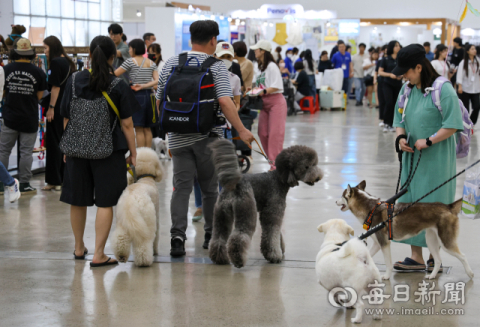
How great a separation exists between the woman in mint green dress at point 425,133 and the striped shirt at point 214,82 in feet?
3.65

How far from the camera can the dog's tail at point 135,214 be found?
12.0ft

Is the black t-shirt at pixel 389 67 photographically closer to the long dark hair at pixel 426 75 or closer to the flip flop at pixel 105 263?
the long dark hair at pixel 426 75

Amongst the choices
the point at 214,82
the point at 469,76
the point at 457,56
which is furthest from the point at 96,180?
the point at 457,56

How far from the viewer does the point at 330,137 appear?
35.0 feet

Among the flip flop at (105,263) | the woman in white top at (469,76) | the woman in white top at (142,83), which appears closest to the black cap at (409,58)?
the flip flop at (105,263)

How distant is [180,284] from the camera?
3.48 m

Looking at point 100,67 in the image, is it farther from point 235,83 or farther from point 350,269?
point 350,269

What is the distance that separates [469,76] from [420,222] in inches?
305

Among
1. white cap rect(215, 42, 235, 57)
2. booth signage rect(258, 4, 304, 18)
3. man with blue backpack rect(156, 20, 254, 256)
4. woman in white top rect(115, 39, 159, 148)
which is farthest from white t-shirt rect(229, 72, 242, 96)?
booth signage rect(258, 4, 304, 18)

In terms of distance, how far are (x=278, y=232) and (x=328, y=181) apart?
307 centimetres

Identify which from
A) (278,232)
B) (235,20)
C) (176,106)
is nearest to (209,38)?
(176,106)

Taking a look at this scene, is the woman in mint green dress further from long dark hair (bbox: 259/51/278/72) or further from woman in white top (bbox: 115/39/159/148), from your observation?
woman in white top (bbox: 115/39/159/148)

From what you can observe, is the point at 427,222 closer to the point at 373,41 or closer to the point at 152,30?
the point at 152,30

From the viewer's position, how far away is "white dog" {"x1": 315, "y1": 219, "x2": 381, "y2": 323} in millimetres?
2799
